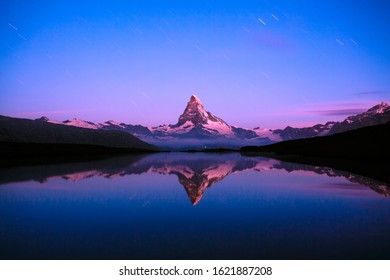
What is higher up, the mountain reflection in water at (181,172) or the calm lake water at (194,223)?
the mountain reflection in water at (181,172)

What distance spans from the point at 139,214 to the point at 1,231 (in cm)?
668

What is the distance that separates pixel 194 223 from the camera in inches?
728

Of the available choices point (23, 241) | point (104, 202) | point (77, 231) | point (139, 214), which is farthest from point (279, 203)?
point (23, 241)

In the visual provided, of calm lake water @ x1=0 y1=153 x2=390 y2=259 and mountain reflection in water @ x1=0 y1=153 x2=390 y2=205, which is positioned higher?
mountain reflection in water @ x1=0 y1=153 x2=390 y2=205

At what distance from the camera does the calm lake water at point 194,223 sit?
44.7 ft

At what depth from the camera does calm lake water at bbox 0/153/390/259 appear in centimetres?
1362

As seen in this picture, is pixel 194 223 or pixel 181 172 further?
pixel 181 172

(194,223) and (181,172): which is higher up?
(181,172)

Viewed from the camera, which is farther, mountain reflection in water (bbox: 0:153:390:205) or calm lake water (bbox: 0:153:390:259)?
mountain reflection in water (bbox: 0:153:390:205)

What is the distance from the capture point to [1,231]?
54.5ft

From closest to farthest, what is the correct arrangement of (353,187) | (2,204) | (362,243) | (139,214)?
(362,243), (139,214), (2,204), (353,187)

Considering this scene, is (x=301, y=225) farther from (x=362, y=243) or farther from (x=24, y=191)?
(x=24, y=191)

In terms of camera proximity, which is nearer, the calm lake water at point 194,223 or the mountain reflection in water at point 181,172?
the calm lake water at point 194,223
